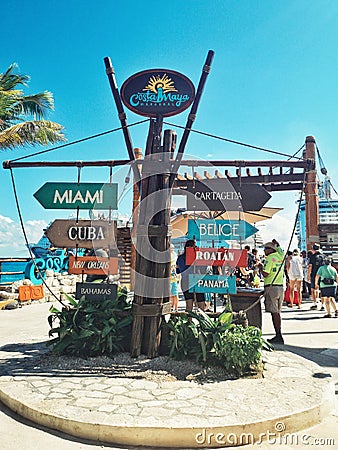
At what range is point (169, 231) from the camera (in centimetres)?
580

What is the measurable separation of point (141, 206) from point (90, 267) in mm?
1259

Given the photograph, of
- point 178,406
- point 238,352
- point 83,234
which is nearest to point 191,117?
point 83,234

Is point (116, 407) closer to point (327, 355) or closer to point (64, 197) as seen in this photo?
point (64, 197)

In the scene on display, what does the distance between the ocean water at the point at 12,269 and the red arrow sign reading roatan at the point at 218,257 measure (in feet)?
31.0

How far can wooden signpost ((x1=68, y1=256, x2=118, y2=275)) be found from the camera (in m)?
6.13

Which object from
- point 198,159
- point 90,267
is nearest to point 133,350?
point 90,267

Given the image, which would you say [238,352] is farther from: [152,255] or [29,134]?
[29,134]

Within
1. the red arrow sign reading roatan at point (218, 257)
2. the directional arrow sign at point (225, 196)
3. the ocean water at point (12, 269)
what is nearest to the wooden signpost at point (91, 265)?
the red arrow sign reading roatan at point (218, 257)

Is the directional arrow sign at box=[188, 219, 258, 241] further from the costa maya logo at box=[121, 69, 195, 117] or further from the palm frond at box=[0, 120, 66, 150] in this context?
the palm frond at box=[0, 120, 66, 150]

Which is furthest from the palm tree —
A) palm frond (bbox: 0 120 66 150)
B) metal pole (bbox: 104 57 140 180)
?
metal pole (bbox: 104 57 140 180)

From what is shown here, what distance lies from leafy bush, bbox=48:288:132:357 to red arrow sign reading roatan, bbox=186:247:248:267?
4.17 feet

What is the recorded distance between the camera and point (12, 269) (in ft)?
44.5

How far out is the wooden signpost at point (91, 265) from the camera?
20.1 feet

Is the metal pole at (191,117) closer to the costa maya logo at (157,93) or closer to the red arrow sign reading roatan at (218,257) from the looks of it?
the costa maya logo at (157,93)
